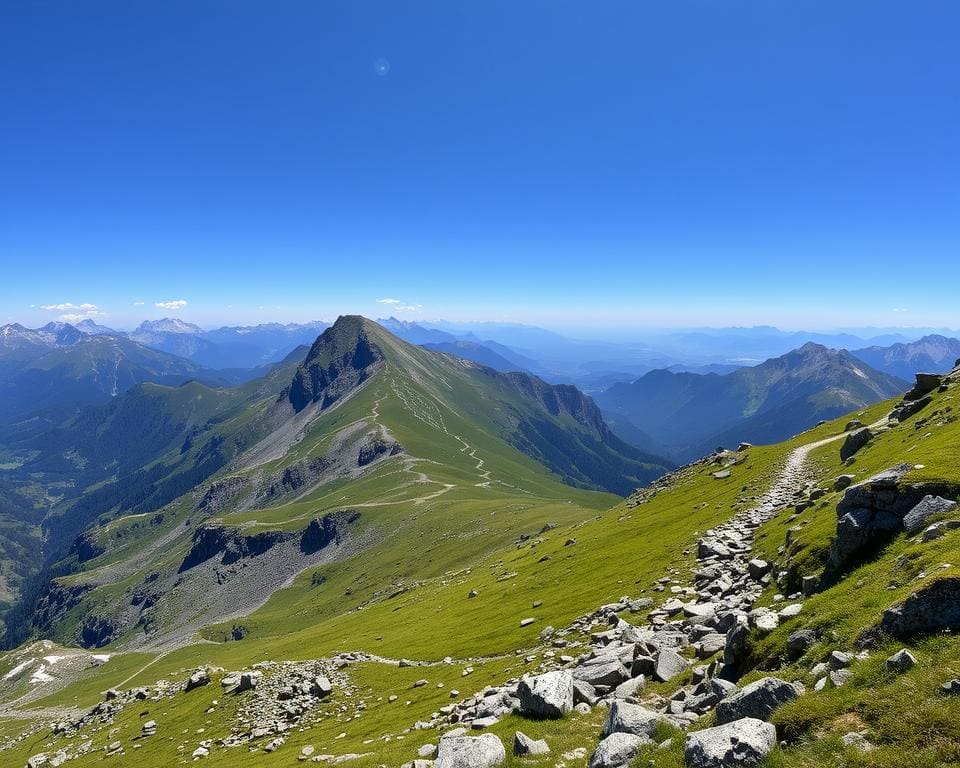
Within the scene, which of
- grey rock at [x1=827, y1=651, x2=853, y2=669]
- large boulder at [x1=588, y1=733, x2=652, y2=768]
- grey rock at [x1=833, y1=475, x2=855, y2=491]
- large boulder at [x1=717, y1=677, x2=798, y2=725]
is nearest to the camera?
large boulder at [x1=717, y1=677, x2=798, y2=725]

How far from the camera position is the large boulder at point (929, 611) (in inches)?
620

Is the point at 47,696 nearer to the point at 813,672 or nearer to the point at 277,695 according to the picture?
the point at 277,695

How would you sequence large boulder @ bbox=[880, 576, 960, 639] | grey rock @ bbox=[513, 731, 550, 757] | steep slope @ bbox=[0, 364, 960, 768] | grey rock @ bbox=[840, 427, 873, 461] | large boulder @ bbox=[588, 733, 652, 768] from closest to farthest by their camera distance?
steep slope @ bbox=[0, 364, 960, 768]
large boulder @ bbox=[880, 576, 960, 639]
large boulder @ bbox=[588, 733, 652, 768]
grey rock @ bbox=[513, 731, 550, 757]
grey rock @ bbox=[840, 427, 873, 461]

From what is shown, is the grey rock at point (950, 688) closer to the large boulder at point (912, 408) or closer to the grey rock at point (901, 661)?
the grey rock at point (901, 661)

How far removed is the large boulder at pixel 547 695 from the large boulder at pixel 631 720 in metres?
4.49

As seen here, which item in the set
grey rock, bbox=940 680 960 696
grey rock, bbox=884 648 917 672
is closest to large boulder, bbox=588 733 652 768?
grey rock, bbox=884 648 917 672

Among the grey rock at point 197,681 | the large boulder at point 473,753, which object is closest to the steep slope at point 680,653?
the grey rock at point 197,681

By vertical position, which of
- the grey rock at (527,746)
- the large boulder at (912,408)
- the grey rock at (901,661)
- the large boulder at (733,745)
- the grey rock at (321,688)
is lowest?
the grey rock at (321,688)

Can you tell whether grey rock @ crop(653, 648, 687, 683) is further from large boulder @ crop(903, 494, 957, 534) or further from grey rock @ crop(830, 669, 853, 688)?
large boulder @ crop(903, 494, 957, 534)

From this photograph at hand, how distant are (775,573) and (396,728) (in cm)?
2733

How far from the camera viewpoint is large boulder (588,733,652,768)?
17.7 m

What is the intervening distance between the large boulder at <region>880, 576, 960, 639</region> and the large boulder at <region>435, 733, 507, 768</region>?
15197 mm

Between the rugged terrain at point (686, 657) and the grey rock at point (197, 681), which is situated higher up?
the rugged terrain at point (686, 657)

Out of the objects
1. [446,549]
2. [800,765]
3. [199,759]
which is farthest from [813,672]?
[446,549]
